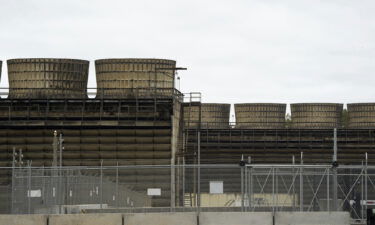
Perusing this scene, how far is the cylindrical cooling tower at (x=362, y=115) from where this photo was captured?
3622 inches

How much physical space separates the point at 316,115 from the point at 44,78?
33.8 m

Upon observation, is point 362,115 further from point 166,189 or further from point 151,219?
point 151,219

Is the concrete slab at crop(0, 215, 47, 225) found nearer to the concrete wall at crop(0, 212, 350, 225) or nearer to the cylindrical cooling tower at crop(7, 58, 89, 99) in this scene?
the concrete wall at crop(0, 212, 350, 225)

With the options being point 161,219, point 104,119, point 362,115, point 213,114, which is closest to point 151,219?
point 161,219

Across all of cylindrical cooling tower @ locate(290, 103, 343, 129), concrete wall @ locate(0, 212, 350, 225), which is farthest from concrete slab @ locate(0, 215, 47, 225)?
cylindrical cooling tower @ locate(290, 103, 343, 129)

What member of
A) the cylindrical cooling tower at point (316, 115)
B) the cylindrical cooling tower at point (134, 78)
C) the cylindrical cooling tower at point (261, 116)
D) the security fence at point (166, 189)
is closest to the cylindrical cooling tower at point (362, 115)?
the cylindrical cooling tower at point (316, 115)

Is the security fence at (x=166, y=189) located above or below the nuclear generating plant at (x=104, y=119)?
below

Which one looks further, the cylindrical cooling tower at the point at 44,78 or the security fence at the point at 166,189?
the cylindrical cooling tower at the point at 44,78

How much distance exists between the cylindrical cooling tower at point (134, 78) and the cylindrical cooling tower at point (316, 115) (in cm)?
2770

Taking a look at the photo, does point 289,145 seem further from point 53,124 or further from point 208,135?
point 53,124

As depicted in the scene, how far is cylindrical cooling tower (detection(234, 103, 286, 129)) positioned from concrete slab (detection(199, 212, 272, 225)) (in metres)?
61.9

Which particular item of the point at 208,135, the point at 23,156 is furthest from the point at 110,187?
the point at 208,135

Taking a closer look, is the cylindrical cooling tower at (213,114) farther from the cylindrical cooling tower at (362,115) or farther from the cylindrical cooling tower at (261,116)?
the cylindrical cooling tower at (362,115)

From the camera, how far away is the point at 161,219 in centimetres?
2834
